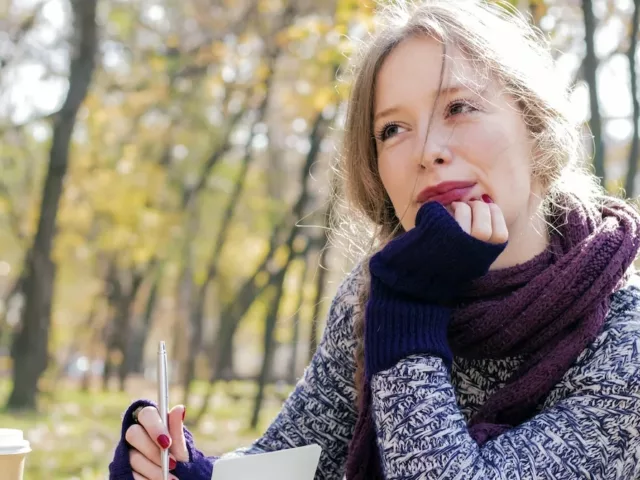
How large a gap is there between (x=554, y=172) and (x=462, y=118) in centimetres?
28

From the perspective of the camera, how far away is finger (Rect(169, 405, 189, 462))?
1.82 meters

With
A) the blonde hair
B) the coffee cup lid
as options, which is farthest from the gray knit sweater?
the coffee cup lid

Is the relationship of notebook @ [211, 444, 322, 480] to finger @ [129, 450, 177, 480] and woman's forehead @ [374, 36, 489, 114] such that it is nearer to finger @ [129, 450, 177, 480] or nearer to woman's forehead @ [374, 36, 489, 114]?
finger @ [129, 450, 177, 480]

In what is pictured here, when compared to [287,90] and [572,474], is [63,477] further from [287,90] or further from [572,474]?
[287,90]

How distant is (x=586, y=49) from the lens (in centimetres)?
417

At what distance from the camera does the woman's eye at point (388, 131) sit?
6.62 ft

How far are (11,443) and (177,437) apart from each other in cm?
36

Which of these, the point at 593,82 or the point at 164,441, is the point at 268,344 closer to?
the point at 593,82

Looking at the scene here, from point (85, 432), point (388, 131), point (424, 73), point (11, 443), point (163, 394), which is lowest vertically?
point (85, 432)

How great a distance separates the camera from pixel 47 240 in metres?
10.9

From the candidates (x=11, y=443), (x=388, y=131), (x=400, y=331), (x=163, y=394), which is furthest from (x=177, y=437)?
(x=388, y=131)

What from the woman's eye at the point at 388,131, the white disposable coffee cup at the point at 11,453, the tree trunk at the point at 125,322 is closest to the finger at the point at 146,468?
the white disposable coffee cup at the point at 11,453

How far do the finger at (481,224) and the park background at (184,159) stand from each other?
0.66m

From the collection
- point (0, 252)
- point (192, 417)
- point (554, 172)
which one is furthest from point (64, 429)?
point (0, 252)
